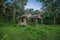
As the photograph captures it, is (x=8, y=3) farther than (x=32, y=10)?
No

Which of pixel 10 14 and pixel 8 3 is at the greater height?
pixel 8 3

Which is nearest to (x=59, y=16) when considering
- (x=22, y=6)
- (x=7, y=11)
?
(x=22, y=6)

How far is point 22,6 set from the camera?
72.4 feet

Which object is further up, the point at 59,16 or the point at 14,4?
the point at 14,4

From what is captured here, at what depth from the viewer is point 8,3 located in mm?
21266

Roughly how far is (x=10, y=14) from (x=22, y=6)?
2.02m

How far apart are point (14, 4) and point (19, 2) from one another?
827 mm

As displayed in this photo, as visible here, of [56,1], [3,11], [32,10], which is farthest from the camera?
[32,10]

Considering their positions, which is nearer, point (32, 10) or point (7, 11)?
point (7, 11)

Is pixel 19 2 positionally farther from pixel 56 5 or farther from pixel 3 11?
pixel 56 5

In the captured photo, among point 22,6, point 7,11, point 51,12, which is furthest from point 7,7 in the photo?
point 51,12

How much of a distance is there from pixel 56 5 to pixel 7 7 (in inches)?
255

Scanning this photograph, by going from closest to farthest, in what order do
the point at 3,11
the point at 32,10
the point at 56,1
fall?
the point at 3,11
the point at 56,1
the point at 32,10

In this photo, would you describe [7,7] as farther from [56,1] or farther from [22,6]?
[56,1]
